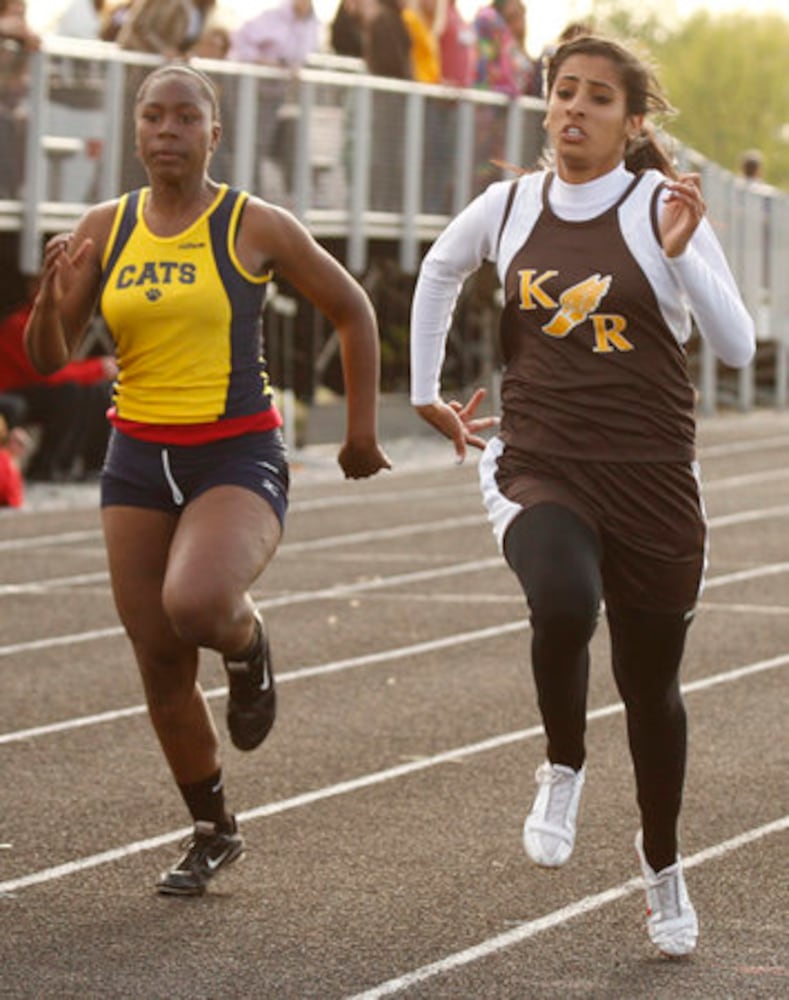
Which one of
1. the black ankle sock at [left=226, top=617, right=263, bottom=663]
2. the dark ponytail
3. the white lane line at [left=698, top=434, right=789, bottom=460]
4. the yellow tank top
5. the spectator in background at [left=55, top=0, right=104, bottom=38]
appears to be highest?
the dark ponytail

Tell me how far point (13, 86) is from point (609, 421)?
14479 millimetres

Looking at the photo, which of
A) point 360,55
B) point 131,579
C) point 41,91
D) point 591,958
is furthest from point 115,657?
point 360,55

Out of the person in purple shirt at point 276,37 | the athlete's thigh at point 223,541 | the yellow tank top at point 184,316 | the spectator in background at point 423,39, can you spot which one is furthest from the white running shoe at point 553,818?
the spectator in background at point 423,39

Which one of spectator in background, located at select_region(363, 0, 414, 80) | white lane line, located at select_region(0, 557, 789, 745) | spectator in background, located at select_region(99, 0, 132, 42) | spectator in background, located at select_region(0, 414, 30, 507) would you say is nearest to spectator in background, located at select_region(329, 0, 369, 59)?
spectator in background, located at select_region(363, 0, 414, 80)

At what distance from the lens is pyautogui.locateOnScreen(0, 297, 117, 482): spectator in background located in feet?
70.9

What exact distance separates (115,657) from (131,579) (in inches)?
209

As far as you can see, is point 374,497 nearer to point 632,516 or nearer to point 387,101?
point 387,101

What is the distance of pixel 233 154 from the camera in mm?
23406

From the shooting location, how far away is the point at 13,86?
20469mm

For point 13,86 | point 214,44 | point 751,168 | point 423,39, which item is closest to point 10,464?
point 13,86

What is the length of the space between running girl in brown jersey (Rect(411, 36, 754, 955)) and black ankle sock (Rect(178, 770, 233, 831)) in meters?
1.18

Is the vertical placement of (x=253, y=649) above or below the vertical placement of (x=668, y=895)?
above

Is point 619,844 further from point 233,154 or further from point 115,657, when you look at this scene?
point 233,154

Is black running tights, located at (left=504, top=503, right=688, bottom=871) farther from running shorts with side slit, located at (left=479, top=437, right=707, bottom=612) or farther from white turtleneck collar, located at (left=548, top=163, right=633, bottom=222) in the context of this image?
white turtleneck collar, located at (left=548, top=163, right=633, bottom=222)
